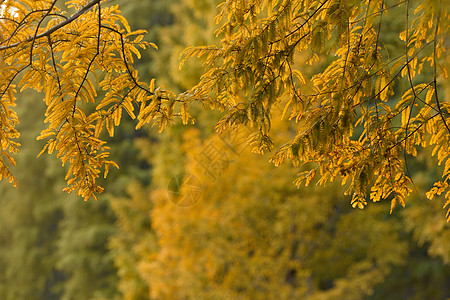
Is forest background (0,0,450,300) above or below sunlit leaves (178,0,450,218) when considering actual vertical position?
above

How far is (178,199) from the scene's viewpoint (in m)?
9.27

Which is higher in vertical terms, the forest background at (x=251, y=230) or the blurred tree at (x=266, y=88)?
the forest background at (x=251, y=230)

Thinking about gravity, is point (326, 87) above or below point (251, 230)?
below

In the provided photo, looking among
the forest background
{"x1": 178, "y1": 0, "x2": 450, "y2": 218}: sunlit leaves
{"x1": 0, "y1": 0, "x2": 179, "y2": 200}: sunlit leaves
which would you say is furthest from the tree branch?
the forest background

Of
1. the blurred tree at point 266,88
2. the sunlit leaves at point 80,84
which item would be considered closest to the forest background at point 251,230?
the sunlit leaves at point 80,84

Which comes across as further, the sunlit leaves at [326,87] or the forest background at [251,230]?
the forest background at [251,230]

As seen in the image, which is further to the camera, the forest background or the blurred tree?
the forest background

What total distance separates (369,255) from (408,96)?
6.82m

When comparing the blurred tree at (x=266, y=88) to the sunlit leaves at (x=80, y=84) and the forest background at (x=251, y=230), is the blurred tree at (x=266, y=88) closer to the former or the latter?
the sunlit leaves at (x=80, y=84)

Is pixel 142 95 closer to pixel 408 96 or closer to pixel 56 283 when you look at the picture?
pixel 408 96

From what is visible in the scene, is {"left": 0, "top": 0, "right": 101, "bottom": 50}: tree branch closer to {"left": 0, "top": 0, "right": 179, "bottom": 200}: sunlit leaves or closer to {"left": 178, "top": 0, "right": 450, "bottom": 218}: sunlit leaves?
{"left": 0, "top": 0, "right": 179, "bottom": 200}: sunlit leaves

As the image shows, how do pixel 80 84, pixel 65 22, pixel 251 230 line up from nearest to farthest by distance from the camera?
pixel 65 22 < pixel 80 84 < pixel 251 230

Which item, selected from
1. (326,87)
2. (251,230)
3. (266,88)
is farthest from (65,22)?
(251,230)

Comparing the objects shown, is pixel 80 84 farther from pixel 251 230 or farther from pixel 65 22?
pixel 251 230
